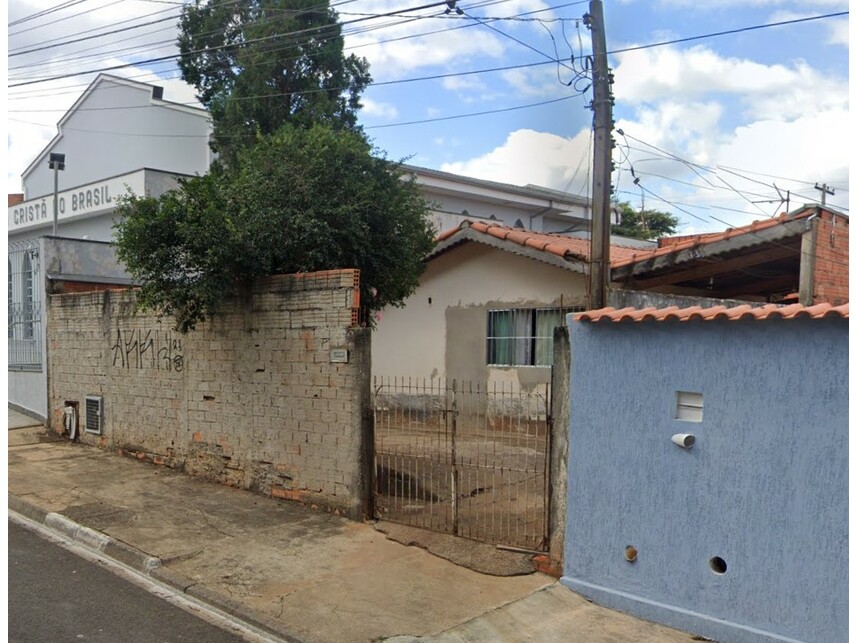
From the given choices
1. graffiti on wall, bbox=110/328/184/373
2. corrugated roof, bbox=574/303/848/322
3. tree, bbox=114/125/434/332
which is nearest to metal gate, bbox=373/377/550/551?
corrugated roof, bbox=574/303/848/322

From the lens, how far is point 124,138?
21.5 m

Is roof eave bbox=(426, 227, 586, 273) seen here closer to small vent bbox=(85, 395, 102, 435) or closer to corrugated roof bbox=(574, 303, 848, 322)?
corrugated roof bbox=(574, 303, 848, 322)

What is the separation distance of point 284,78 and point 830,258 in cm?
1256

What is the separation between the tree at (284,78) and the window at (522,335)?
21.5 ft

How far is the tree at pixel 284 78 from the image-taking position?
55.9 ft

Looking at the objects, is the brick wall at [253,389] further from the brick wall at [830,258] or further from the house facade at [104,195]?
the brick wall at [830,258]

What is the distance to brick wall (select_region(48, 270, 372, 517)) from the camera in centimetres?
766

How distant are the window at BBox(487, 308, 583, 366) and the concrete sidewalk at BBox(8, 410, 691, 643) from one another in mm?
6356

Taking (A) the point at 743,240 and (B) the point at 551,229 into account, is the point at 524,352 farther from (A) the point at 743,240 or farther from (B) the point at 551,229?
(B) the point at 551,229

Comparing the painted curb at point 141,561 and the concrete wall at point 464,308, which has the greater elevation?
the concrete wall at point 464,308

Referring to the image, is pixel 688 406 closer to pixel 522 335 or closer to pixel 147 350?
pixel 147 350

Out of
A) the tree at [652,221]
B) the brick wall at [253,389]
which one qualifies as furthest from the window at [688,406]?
the tree at [652,221]

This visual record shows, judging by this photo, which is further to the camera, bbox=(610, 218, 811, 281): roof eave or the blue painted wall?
bbox=(610, 218, 811, 281): roof eave

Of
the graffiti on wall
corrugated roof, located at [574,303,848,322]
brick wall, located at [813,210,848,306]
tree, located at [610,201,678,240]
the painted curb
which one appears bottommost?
the painted curb
